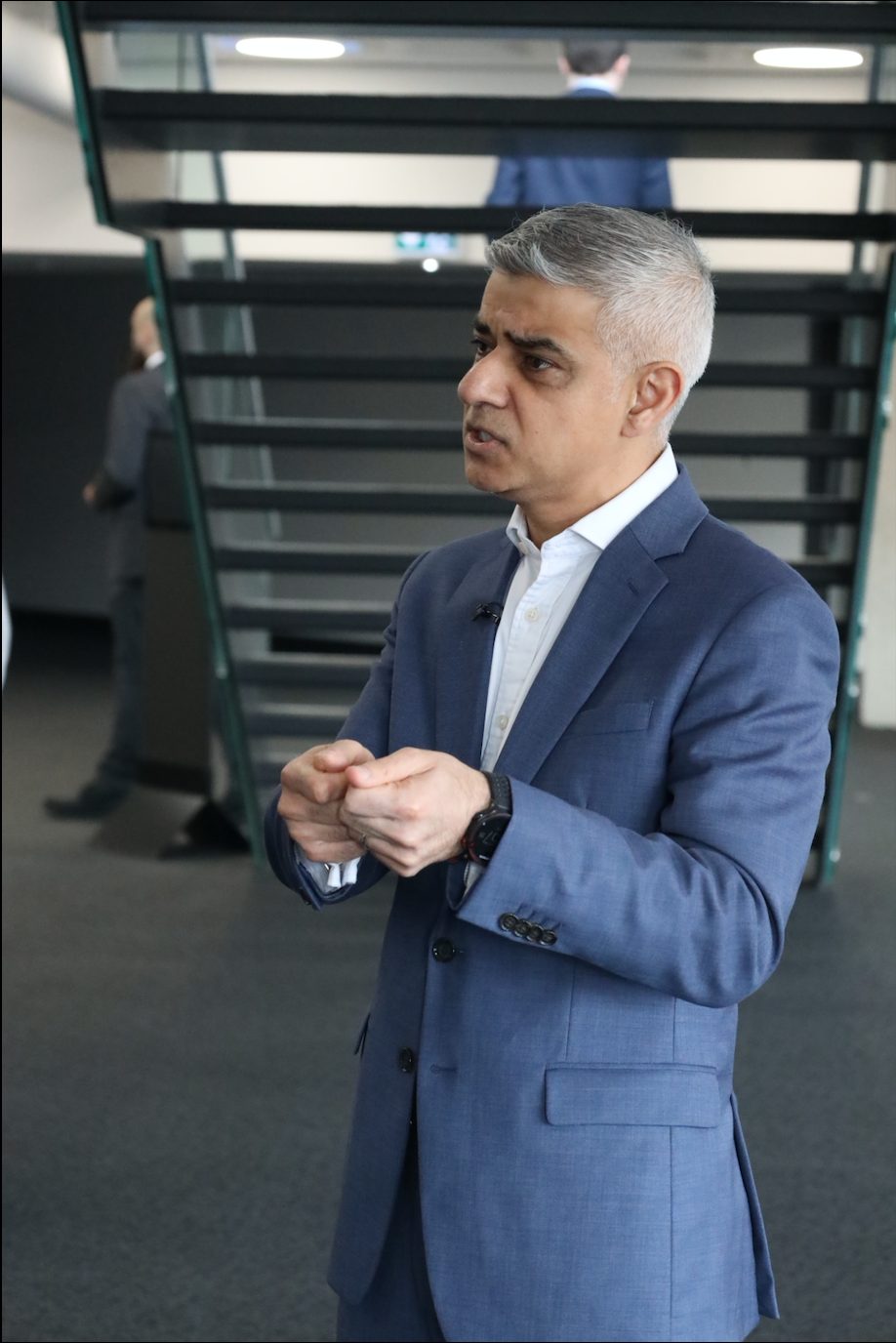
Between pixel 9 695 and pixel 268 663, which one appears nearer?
pixel 268 663

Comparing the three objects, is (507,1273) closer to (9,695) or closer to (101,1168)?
(101,1168)

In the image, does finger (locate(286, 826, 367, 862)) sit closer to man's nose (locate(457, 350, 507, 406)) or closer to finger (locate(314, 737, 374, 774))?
finger (locate(314, 737, 374, 774))

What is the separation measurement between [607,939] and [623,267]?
0.56 metres

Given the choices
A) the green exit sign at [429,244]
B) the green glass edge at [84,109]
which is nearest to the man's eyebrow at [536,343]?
the green glass edge at [84,109]

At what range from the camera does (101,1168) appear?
3.73 meters

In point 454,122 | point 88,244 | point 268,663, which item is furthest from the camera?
point 88,244

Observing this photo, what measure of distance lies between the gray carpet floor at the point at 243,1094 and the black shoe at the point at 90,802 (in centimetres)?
87

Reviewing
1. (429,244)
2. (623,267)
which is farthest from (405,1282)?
(429,244)

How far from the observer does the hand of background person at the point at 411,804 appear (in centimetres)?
123

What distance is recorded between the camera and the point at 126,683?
7.15m

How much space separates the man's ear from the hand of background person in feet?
1.28

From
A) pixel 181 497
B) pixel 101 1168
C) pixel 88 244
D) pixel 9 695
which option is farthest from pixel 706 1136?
pixel 9 695

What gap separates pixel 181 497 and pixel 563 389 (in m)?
5.04

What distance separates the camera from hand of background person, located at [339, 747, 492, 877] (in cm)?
123
